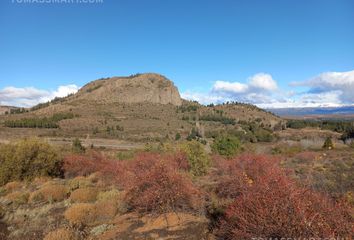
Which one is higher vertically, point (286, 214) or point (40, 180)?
point (286, 214)

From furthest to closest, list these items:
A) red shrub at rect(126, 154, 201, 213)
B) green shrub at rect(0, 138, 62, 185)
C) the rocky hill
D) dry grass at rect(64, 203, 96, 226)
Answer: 1. the rocky hill
2. green shrub at rect(0, 138, 62, 185)
3. dry grass at rect(64, 203, 96, 226)
4. red shrub at rect(126, 154, 201, 213)

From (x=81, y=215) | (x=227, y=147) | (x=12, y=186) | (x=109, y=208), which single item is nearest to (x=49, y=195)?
(x=81, y=215)

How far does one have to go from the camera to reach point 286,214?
596 centimetres

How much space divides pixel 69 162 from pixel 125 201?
16.0 meters

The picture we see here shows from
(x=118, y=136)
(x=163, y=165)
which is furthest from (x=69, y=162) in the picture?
(x=118, y=136)

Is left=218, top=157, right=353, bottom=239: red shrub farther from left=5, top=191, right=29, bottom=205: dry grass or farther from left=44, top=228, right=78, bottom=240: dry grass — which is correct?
left=5, top=191, right=29, bottom=205: dry grass

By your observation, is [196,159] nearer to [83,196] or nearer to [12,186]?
[83,196]

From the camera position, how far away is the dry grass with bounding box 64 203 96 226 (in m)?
12.4

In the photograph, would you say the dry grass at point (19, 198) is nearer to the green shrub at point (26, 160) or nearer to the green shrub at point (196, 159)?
the green shrub at point (26, 160)

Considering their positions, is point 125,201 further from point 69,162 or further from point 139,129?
point 139,129

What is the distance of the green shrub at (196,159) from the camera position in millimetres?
24938

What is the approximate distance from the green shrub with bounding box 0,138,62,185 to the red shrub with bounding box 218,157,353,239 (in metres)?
20.4

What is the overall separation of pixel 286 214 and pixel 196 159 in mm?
19217

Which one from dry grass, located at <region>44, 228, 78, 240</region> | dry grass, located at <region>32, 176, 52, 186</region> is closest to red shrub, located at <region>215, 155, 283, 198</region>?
dry grass, located at <region>44, 228, 78, 240</region>
